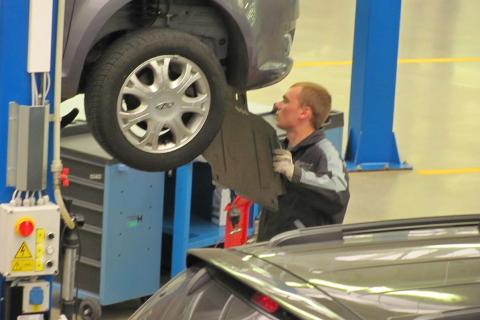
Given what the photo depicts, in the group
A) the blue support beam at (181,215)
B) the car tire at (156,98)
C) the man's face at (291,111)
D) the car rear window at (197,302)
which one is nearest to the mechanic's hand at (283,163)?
the man's face at (291,111)

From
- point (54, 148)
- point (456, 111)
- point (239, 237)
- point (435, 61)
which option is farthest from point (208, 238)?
point (435, 61)

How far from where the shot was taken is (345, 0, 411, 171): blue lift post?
33.4 ft

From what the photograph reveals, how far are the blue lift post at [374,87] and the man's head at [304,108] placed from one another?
15.3 ft

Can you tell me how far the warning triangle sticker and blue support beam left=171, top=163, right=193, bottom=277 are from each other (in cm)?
238

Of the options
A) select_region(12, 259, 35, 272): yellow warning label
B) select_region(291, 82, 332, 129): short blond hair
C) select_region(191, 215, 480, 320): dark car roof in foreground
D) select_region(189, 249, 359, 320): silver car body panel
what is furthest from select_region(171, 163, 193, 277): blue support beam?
select_region(189, 249, 359, 320): silver car body panel

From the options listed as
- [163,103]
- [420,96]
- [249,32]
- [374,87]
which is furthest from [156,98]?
[420,96]

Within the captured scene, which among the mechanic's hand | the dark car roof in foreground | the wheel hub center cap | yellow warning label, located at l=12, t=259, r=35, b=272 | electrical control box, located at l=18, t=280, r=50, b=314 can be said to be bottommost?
electrical control box, located at l=18, t=280, r=50, b=314

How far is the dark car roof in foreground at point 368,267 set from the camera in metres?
2.89

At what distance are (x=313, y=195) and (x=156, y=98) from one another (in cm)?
107

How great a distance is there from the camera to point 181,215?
6.95 metres

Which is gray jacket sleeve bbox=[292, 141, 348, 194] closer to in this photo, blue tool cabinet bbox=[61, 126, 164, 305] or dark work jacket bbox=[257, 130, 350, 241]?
dark work jacket bbox=[257, 130, 350, 241]

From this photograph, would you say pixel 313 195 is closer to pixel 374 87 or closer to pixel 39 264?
pixel 39 264

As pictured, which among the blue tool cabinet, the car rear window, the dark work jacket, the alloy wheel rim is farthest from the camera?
the blue tool cabinet

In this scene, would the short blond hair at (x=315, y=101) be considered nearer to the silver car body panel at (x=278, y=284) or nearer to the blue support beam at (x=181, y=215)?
the blue support beam at (x=181, y=215)
